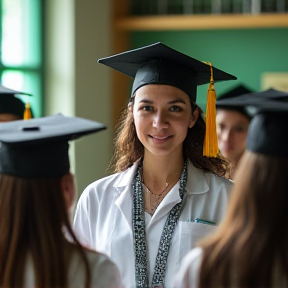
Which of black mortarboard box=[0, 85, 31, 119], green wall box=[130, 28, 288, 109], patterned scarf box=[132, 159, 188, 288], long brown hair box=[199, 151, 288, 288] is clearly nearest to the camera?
long brown hair box=[199, 151, 288, 288]

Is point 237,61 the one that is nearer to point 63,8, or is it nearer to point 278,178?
point 63,8

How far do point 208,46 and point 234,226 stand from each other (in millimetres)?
4651

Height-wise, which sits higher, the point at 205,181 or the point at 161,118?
the point at 161,118

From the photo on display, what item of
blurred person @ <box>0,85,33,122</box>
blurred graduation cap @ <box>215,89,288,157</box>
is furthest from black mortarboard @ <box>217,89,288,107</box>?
blurred person @ <box>0,85,33,122</box>

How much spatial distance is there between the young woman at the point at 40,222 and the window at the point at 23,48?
3.93m

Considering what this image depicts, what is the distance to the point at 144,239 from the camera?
305cm

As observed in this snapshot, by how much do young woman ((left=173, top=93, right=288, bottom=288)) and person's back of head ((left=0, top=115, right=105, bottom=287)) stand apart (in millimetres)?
355

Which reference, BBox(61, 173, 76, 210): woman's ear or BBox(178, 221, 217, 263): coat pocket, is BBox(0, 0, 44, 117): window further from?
BBox(61, 173, 76, 210): woman's ear

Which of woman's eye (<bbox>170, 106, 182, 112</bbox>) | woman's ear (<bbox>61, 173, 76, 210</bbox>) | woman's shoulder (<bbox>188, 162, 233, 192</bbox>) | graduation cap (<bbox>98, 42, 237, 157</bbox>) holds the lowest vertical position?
woman's shoulder (<bbox>188, 162, 233, 192</bbox>)

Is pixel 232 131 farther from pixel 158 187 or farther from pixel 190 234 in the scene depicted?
pixel 190 234

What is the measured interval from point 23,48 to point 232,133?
7.42 ft

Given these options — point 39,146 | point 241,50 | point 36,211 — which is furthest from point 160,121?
point 241,50

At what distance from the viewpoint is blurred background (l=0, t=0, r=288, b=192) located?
634 cm

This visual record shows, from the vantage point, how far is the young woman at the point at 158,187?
303cm
